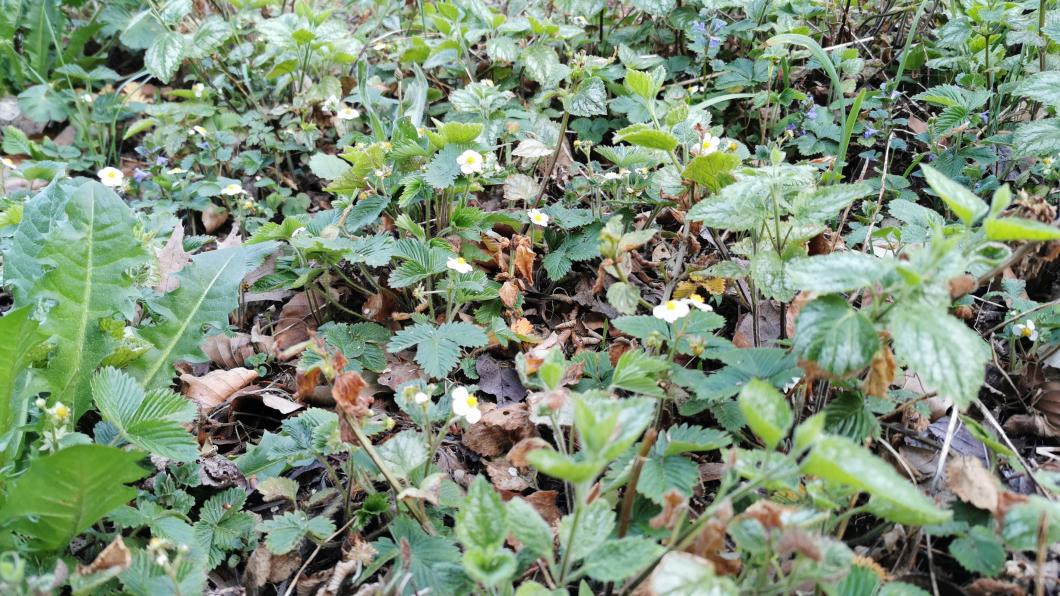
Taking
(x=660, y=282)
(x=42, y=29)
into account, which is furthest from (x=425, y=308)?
(x=42, y=29)

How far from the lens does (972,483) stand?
1.45 m

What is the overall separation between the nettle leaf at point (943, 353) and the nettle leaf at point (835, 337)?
0.06m

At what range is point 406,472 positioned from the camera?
1.63 m

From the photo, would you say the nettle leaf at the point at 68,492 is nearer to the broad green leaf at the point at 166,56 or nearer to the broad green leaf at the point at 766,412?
the broad green leaf at the point at 766,412

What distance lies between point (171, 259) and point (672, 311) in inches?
65.6

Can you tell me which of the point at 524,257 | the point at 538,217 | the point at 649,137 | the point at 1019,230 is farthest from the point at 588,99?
the point at 1019,230

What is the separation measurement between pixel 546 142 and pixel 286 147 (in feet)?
4.02

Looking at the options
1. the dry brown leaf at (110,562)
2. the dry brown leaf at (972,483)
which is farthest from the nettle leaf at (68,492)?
the dry brown leaf at (972,483)

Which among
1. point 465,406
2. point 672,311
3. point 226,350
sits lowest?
point 226,350

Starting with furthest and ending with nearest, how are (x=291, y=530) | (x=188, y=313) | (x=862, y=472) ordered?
(x=188, y=313) → (x=291, y=530) → (x=862, y=472)

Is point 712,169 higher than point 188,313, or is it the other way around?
point 712,169

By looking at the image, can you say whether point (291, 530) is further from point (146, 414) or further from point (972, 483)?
point (972, 483)

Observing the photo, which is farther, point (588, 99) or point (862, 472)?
point (588, 99)

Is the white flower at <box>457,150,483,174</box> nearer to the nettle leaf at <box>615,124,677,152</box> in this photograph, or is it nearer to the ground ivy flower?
the nettle leaf at <box>615,124,677,152</box>
